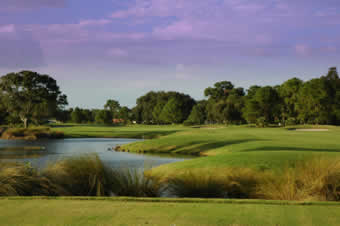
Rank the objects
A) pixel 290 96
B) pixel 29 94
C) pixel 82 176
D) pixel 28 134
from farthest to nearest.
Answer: pixel 290 96
pixel 29 94
pixel 28 134
pixel 82 176

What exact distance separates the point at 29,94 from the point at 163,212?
61.3 m

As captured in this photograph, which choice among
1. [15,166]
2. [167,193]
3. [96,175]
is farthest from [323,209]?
[15,166]

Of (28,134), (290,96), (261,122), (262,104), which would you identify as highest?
(290,96)

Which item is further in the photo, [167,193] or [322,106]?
[322,106]

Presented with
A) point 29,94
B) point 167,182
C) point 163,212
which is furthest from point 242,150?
point 29,94

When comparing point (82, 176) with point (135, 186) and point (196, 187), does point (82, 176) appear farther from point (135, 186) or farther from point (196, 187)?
point (196, 187)

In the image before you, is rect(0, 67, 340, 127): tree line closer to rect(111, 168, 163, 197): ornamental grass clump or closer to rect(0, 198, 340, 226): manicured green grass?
rect(111, 168, 163, 197): ornamental grass clump

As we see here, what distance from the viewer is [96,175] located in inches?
348

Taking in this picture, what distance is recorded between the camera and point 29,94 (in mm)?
61688

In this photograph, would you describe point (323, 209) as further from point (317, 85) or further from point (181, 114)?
point (181, 114)

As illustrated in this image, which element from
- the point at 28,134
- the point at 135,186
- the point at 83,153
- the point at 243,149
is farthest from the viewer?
the point at 28,134

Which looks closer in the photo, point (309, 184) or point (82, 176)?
point (309, 184)

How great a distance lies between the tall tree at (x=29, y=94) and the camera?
59.9 meters

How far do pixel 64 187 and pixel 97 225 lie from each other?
3.80 metres
